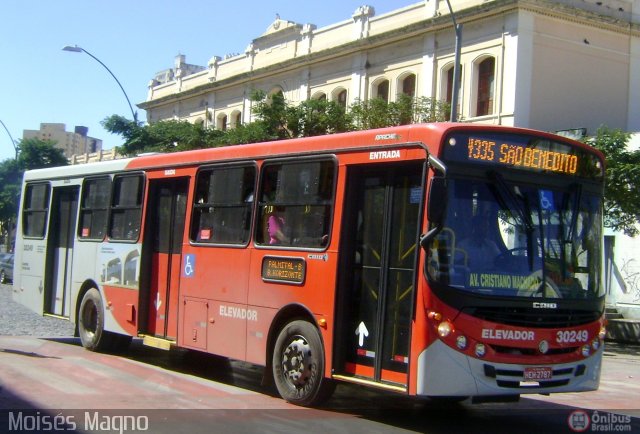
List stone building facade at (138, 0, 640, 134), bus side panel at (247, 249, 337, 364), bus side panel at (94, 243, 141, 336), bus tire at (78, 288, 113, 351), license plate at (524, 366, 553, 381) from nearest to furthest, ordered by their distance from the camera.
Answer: license plate at (524, 366, 553, 381), bus side panel at (247, 249, 337, 364), bus side panel at (94, 243, 141, 336), bus tire at (78, 288, 113, 351), stone building facade at (138, 0, 640, 134)

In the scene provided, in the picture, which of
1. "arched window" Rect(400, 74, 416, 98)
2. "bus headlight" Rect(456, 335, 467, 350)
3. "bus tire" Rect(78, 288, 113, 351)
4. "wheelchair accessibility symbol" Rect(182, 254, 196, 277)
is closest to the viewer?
"bus headlight" Rect(456, 335, 467, 350)

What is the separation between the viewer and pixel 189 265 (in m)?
11.9

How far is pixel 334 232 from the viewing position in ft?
30.6

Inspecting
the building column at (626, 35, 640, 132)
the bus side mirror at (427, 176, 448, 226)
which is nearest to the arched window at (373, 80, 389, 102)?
the building column at (626, 35, 640, 132)

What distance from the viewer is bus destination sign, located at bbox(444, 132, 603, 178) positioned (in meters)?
8.40

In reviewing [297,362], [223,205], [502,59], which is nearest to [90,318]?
[223,205]

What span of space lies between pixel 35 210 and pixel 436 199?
424 inches

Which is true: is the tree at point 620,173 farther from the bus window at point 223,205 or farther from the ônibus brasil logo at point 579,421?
the bus window at point 223,205

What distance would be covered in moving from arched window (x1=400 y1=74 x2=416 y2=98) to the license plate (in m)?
28.1

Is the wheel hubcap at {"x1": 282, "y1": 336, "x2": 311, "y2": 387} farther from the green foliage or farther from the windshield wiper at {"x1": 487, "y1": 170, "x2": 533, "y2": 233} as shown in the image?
the green foliage

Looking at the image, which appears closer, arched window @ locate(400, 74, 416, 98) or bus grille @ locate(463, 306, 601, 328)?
bus grille @ locate(463, 306, 601, 328)

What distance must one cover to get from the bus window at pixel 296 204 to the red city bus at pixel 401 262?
0.8 inches

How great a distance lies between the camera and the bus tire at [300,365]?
936 centimetres

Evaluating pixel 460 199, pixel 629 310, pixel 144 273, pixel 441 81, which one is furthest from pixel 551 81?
pixel 460 199
